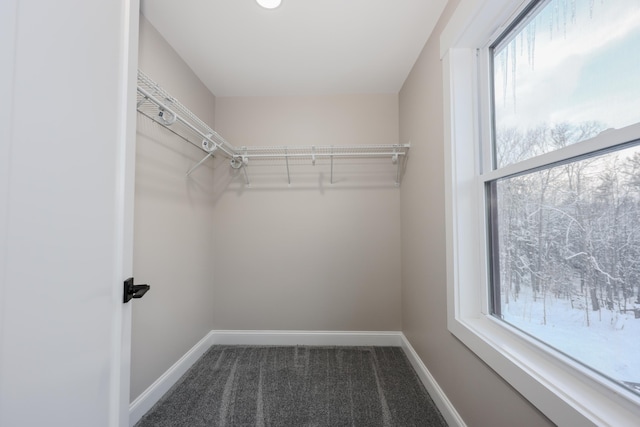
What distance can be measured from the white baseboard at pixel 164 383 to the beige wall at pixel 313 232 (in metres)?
0.30

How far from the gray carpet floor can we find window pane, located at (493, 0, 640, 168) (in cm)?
149

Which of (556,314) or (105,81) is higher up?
(105,81)

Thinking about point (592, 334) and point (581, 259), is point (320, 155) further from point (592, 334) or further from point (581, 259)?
point (592, 334)

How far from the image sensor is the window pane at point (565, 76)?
0.72m

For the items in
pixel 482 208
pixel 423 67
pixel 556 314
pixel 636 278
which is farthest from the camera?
pixel 423 67

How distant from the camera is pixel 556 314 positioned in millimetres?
936

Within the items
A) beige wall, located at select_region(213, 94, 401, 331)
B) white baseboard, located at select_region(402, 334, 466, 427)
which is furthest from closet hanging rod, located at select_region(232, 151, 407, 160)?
white baseboard, located at select_region(402, 334, 466, 427)

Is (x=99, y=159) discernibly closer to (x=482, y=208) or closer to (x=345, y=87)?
(x=482, y=208)

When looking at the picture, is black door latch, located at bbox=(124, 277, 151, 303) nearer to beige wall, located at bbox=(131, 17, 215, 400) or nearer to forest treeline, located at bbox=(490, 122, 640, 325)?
beige wall, located at bbox=(131, 17, 215, 400)

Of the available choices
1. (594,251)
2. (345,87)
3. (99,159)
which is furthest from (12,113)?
(345,87)

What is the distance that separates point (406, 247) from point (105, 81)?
6.74ft

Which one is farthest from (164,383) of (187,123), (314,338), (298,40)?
(298,40)

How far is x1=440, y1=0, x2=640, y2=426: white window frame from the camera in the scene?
944 millimetres

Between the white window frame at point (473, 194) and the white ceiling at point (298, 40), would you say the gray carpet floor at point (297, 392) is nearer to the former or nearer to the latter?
the white window frame at point (473, 194)
